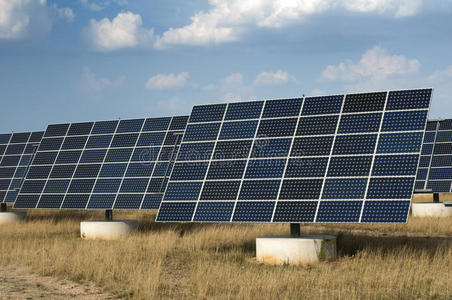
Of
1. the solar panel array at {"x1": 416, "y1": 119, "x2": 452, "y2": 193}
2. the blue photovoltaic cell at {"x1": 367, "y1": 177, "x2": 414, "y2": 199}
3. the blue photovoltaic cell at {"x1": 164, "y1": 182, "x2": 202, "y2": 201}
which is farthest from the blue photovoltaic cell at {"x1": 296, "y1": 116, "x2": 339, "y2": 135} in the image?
the solar panel array at {"x1": 416, "y1": 119, "x2": 452, "y2": 193}

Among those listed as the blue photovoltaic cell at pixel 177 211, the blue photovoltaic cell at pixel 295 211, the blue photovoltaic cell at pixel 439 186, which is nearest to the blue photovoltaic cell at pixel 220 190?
the blue photovoltaic cell at pixel 177 211

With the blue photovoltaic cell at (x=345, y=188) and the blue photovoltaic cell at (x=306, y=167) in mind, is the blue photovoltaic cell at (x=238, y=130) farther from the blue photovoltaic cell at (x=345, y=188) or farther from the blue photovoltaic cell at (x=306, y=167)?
the blue photovoltaic cell at (x=345, y=188)

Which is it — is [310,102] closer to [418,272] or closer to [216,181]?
[216,181]

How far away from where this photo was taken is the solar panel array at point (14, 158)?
35.4m

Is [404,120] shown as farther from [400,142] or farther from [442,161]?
→ [442,161]

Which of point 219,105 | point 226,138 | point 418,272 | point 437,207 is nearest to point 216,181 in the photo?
point 226,138

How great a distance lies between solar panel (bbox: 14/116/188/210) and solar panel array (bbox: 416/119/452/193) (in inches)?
614

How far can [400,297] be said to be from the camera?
13516mm

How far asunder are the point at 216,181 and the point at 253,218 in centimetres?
234

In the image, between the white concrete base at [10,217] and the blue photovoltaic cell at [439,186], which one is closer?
the white concrete base at [10,217]

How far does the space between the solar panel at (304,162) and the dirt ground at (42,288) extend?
4877 millimetres

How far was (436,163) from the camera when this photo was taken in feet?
121

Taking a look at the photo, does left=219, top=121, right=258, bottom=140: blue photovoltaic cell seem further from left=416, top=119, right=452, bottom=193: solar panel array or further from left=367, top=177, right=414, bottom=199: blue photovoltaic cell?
left=416, top=119, right=452, bottom=193: solar panel array

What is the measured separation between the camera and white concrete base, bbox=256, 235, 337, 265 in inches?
704
